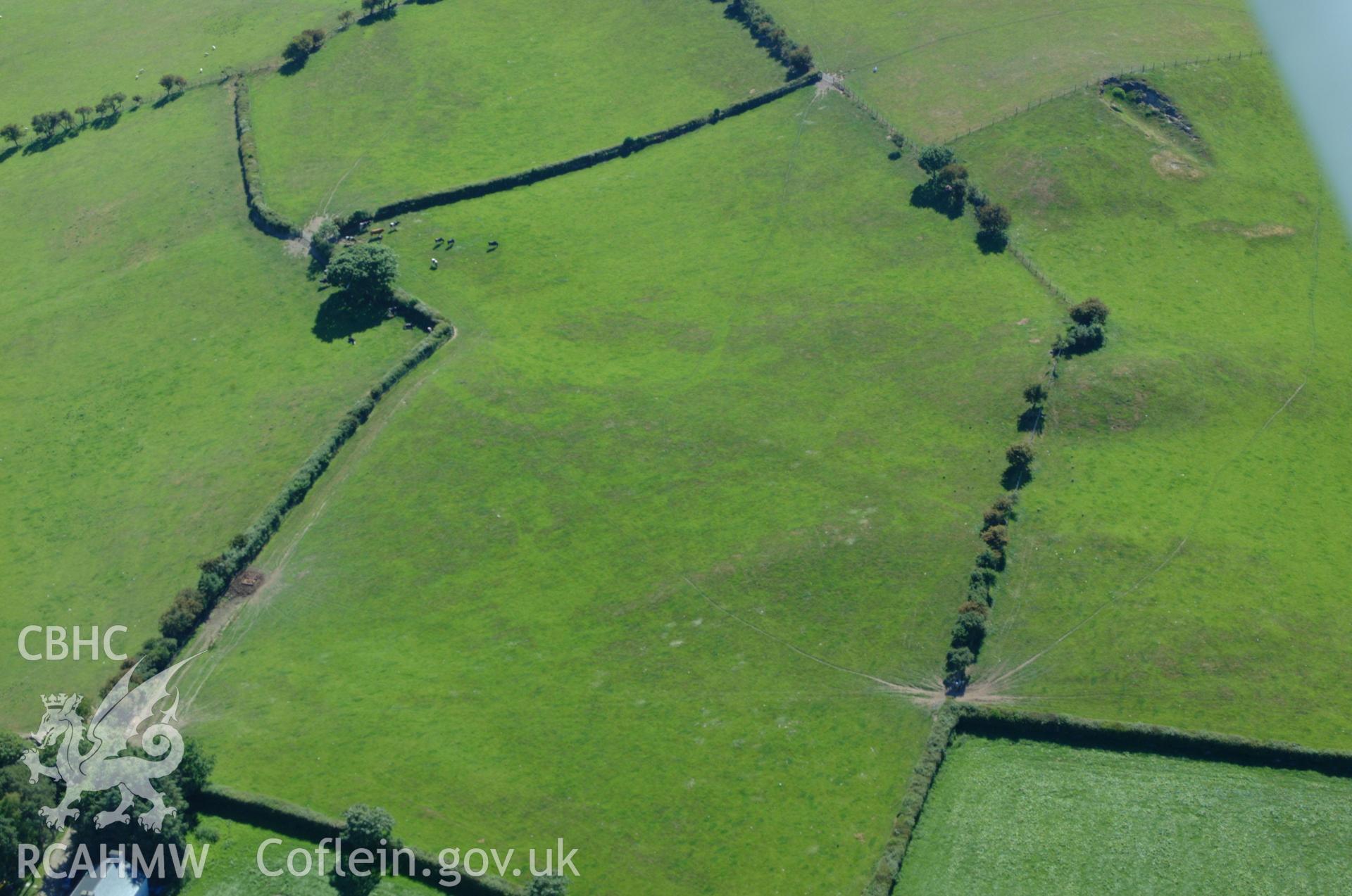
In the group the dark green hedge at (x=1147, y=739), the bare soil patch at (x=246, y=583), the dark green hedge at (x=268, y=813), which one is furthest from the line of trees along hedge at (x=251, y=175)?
the dark green hedge at (x=1147, y=739)

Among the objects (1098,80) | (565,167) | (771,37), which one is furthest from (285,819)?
(1098,80)

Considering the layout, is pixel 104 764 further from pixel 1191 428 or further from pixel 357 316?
pixel 1191 428

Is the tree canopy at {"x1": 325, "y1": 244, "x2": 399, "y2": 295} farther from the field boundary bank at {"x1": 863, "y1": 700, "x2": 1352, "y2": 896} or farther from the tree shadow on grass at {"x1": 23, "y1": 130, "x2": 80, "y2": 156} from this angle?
the field boundary bank at {"x1": 863, "y1": 700, "x2": 1352, "y2": 896}

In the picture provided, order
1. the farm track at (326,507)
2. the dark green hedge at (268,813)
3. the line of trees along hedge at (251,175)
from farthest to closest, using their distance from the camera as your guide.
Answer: the line of trees along hedge at (251,175), the farm track at (326,507), the dark green hedge at (268,813)

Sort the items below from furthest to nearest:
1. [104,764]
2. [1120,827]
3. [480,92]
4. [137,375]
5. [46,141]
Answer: [46,141] < [480,92] < [137,375] < [1120,827] < [104,764]

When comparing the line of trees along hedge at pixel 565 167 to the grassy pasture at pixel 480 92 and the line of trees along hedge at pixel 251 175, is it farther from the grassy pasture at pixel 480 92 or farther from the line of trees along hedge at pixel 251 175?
the line of trees along hedge at pixel 251 175

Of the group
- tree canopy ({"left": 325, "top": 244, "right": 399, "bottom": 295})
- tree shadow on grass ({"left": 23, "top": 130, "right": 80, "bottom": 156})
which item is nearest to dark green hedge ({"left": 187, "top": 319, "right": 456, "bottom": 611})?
tree canopy ({"left": 325, "top": 244, "right": 399, "bottom": 295})
